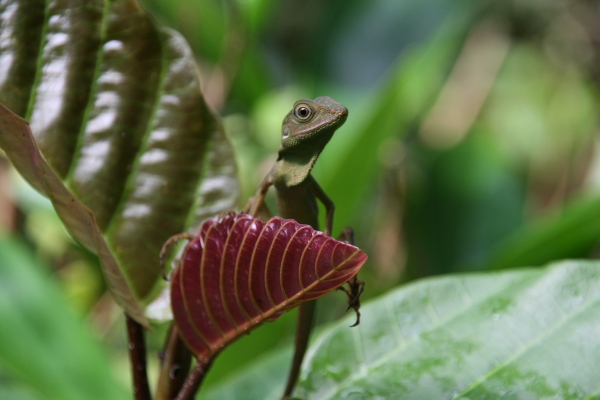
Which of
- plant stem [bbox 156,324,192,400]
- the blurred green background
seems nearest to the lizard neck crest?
plant stem [bbox 156,324,192,400]

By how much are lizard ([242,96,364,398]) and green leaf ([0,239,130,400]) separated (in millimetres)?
1027

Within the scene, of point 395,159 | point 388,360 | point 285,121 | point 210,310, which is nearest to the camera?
point 210,310

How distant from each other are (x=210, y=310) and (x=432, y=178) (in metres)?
2.00

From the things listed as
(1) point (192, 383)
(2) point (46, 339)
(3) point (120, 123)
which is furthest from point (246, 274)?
(2) point (46, 339)

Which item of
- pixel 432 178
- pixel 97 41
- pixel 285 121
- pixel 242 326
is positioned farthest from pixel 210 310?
pixel 432 178

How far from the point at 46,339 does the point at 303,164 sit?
1.23 metres

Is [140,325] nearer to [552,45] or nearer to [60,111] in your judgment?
[60,111]

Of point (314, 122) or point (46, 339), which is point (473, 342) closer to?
point (314, 122)

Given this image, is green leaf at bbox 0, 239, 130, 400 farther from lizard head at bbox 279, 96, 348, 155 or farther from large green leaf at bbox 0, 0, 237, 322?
lizard head at bbox 279, 96, 348, 155

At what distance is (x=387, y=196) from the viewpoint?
130 inches

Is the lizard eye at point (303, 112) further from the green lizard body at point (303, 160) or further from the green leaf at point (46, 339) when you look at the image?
the green leaf at point (46, 339)

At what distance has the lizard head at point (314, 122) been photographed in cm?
93

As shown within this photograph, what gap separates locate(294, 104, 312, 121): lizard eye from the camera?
945mm

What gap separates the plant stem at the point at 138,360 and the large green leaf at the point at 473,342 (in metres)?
0.34
